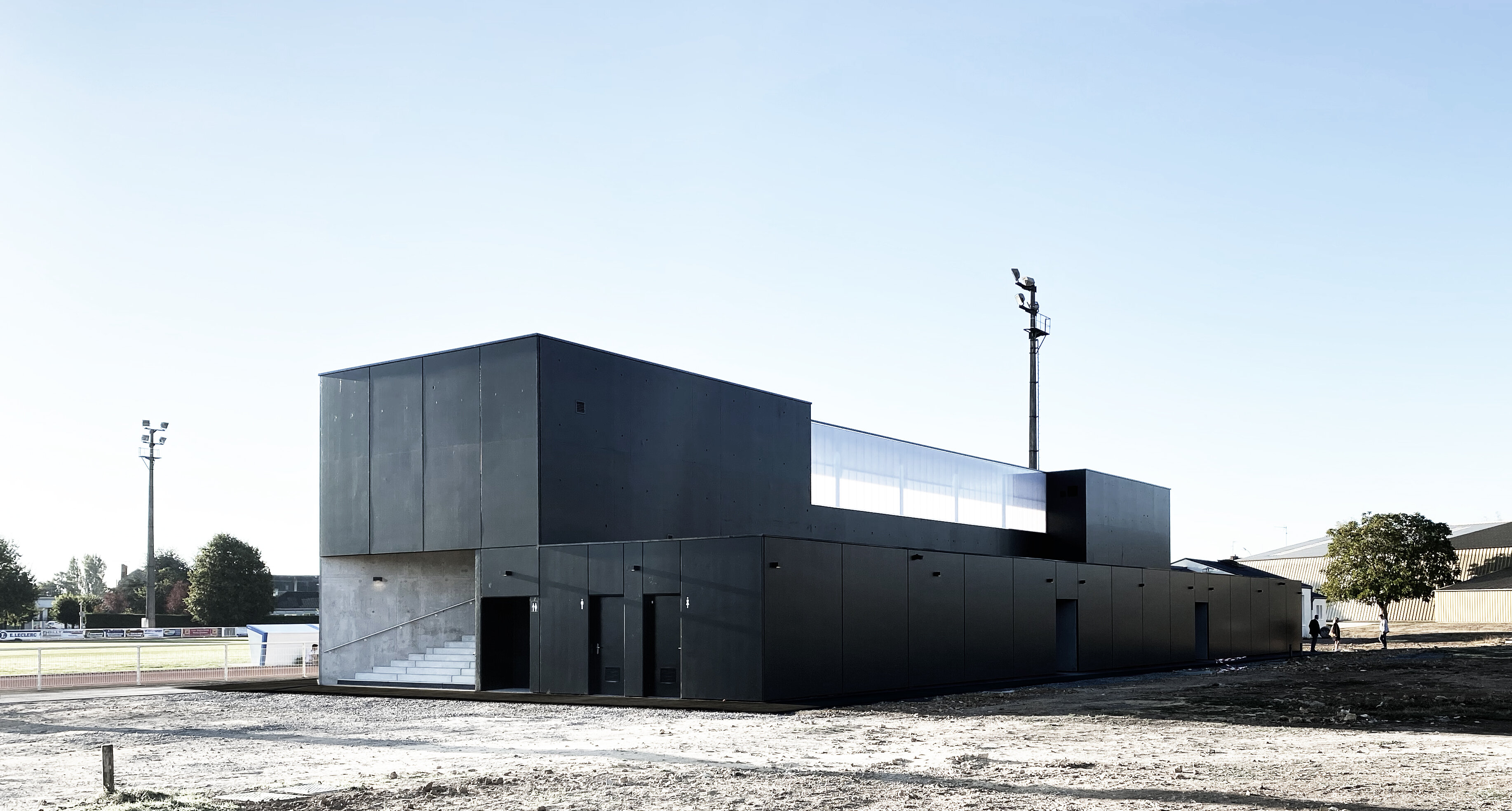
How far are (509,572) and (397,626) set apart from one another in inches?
182

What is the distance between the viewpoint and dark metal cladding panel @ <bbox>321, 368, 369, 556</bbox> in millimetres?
30438

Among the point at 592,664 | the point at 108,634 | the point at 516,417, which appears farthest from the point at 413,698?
the point at 108,634

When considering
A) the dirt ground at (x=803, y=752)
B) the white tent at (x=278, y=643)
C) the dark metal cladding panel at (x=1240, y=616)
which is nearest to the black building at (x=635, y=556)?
the dirt ground at (x=803, y=752)

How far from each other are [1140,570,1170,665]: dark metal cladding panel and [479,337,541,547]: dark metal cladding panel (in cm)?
2092

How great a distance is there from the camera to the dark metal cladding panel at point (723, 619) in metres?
23.6

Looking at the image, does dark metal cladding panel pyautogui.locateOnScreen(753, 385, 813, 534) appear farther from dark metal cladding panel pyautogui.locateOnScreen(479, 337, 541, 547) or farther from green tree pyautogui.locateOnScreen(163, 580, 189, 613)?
green tree pyautogui.locateOnScreen(163, 580, 189, 613)

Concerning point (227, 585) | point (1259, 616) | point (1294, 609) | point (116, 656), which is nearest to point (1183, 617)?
point (1259, 616)

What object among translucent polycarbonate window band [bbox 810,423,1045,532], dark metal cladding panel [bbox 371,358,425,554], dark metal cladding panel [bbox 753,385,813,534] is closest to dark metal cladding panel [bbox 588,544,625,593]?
dark metal cladding panel [bbox 371,358,425,554]

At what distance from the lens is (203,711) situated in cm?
2177

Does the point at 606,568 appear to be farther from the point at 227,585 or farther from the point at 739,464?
the point at 227,585

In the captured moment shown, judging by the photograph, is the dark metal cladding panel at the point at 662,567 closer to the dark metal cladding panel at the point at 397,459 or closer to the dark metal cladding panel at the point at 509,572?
the dark metal cladding panel at the point at 509,572

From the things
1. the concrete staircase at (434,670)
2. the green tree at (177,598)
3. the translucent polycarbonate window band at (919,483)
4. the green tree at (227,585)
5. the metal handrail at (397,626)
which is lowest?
the green tree at (177,598)

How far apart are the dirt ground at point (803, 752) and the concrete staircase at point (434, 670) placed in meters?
3.51

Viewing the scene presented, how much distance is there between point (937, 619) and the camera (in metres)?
29.0
